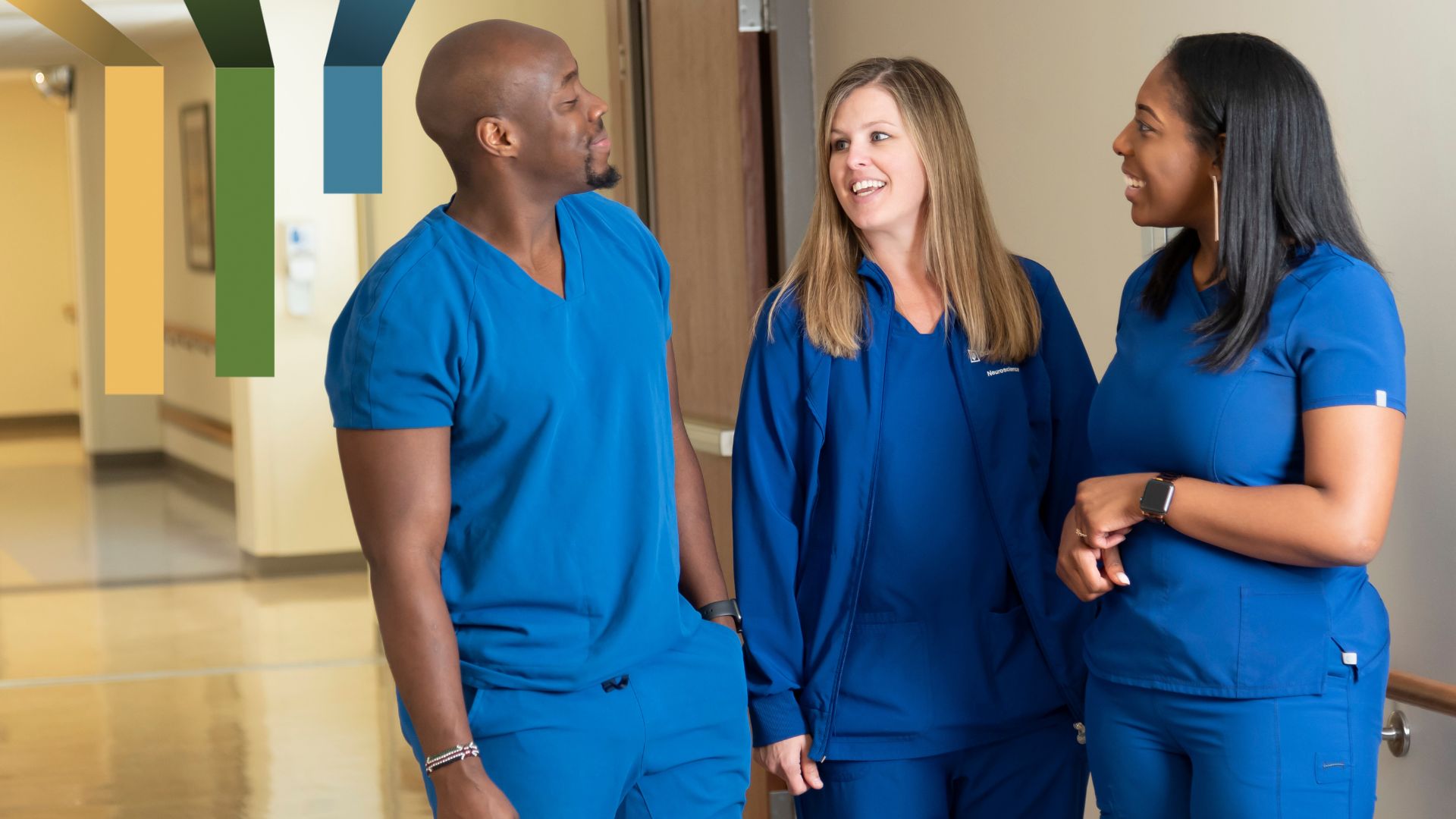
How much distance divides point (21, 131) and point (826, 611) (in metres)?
12.8

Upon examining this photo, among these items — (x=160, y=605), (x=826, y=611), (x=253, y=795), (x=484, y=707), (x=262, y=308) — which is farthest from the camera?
(x=160, y=605)

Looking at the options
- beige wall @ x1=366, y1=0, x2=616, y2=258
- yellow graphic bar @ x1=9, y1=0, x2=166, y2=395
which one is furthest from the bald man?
beige wall @ x1=366, y1=0, x2=616, y2=258

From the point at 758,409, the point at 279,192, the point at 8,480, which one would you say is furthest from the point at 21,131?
the point at 758,409

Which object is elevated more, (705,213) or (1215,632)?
Result: (705,213)

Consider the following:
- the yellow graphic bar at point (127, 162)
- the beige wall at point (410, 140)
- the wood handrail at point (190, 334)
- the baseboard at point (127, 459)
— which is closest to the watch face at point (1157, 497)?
the yellow graphic bar at point (127, 162)

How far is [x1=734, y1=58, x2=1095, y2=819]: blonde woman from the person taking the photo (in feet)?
5.69

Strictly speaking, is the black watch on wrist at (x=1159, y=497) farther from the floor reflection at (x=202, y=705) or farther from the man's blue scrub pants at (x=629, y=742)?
the floor reflection at (x=202, y=705)

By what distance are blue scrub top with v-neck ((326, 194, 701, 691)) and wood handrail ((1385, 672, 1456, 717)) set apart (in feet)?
2.92

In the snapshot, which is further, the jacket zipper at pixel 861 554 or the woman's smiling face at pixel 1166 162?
the jacket zipper at pixel 861 554

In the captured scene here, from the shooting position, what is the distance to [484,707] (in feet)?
4.63

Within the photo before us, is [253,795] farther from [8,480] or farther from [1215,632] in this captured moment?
[8,480]

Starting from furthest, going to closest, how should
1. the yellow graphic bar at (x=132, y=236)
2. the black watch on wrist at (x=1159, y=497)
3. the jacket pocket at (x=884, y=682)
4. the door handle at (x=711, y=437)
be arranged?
the door handle at (x=711, y=437)
the yellow graphic bar at (x=132, y=236)
the jacket pocket at (x=884, y=682)
the black watch on wrist at (x=1159, y=497)

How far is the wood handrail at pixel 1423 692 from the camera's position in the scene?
1.63 m

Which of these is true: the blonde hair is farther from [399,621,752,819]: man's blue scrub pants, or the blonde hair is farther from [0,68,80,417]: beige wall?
[0,68,80,417]: beige wall
